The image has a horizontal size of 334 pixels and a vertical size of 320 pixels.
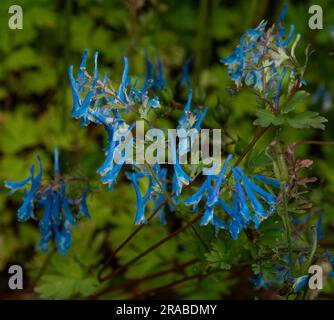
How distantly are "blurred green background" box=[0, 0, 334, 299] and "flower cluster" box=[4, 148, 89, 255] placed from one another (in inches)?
5.6

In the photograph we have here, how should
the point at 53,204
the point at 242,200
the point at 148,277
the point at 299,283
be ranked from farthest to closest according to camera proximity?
the point at 148,277, the point at 53,204, the point at 299,283, the point at 242,200

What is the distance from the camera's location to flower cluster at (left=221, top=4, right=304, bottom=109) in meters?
1.46

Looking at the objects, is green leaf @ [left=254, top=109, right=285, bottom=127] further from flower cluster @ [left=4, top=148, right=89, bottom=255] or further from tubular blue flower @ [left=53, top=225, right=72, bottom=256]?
tubular blue flower @ [left=53, top=225, right=72, bottom=256]

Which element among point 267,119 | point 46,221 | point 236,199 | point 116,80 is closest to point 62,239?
point 46,221

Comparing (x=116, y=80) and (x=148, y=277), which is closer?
(x=148, y=277)

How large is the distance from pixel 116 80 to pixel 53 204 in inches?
38.8

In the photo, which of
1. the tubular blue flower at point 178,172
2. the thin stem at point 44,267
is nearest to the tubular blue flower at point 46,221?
the thin stem at point 44,267

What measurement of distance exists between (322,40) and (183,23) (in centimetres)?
73

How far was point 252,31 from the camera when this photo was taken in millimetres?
1609

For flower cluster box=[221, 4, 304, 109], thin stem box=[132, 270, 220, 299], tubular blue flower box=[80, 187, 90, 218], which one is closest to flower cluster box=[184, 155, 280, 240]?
flower cluster box=[221, 4, 304, 109]

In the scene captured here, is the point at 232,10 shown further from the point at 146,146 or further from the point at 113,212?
the point at 146,146

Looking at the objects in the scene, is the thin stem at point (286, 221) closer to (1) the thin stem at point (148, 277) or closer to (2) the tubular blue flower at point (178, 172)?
(2) the tubular blue flower at point (178, 172)

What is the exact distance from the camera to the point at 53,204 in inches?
70.1

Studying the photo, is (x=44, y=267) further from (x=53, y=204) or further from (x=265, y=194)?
(x=265, y=194)
